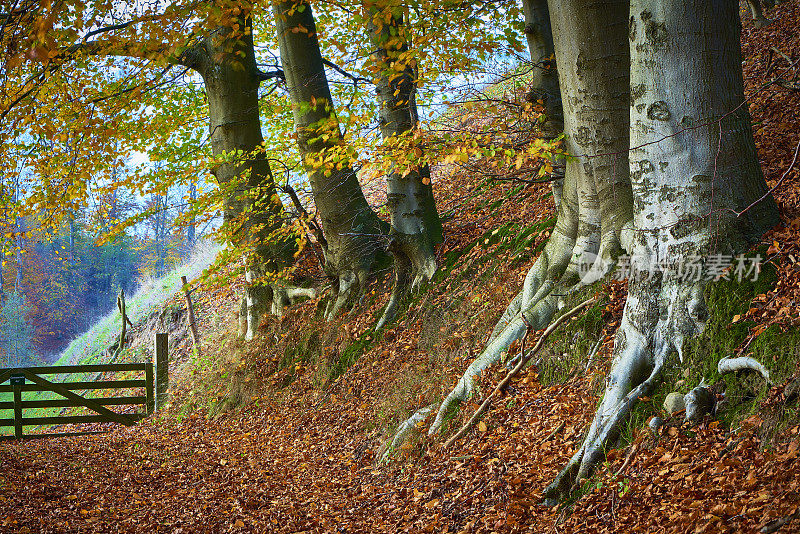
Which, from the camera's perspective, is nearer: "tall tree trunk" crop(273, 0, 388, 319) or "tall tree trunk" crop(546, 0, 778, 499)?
"tall tree trunk" crop(546, 0, 778, 499)

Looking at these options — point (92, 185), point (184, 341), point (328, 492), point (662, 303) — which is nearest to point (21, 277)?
point (184, 341)

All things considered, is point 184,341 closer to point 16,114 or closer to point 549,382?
point 16,114

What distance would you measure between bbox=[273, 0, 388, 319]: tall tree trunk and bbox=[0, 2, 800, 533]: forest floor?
2.13 ft

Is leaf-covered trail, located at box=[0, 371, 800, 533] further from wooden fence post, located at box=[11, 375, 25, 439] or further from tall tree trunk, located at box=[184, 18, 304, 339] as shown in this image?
tall tree trunk, located at box=[184, 18, 304, 339]

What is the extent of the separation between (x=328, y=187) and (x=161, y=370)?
5.35 meters

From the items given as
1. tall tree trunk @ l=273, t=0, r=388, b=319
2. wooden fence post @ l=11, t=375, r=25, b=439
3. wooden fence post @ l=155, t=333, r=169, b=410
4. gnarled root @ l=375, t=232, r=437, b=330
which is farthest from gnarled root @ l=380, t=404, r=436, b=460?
wooden fence post @ l=155, t=333, r=169, b=410

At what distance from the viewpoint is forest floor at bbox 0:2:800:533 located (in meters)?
3.44

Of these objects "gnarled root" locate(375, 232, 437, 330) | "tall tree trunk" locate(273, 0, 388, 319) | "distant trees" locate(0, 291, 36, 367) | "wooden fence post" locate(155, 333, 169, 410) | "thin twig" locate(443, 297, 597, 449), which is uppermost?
"tall tree trunk" locate(273, 0, 388, 319)

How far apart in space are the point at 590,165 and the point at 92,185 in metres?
8.14

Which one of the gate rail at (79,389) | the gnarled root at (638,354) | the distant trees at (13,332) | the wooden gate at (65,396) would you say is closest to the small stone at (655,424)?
the gnarled root at (638,354)

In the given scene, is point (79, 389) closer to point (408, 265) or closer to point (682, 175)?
point (408, 265)

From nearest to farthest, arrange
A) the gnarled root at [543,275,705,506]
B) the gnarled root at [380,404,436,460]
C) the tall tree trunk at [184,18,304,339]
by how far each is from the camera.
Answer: the gnarled root at [543,275,705,506] < the gnarled root at [380,404,436,460] < the tall tree trunk at [184,18,304,339]

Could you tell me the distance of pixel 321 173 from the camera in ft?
31.0

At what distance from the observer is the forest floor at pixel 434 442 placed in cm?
344
